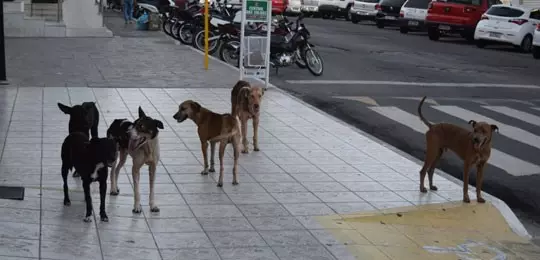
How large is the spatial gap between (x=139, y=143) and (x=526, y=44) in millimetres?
24567

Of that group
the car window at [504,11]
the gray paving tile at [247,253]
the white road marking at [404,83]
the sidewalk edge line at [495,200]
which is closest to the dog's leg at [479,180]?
the sidewalk edge line at [495,200]

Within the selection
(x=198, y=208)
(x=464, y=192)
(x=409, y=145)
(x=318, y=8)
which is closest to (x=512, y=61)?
(x=409, y=145)

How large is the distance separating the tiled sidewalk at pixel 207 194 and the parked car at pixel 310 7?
35.3 m

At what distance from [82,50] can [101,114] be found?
32.5 ft

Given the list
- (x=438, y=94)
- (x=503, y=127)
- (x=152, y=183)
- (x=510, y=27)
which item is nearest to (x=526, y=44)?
(x=510, y=27)

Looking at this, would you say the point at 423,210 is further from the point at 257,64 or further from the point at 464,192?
the point at 257,64

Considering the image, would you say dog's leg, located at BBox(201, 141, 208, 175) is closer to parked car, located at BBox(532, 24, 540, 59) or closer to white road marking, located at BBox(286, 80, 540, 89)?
white road marking, located at BBox(286, 80, 540, 89)

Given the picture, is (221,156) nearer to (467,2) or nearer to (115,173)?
(115,173)

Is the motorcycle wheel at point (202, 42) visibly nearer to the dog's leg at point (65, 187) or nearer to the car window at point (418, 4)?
the car window at point (418, 4)

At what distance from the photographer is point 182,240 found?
7418 mm

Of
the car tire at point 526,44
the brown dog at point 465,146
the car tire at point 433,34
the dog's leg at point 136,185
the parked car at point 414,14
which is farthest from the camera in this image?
the parked car at point 414,14

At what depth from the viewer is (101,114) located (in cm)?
1313

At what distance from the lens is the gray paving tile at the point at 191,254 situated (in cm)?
698

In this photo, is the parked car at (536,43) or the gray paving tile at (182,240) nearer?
the gray paving tile at (182,240)
